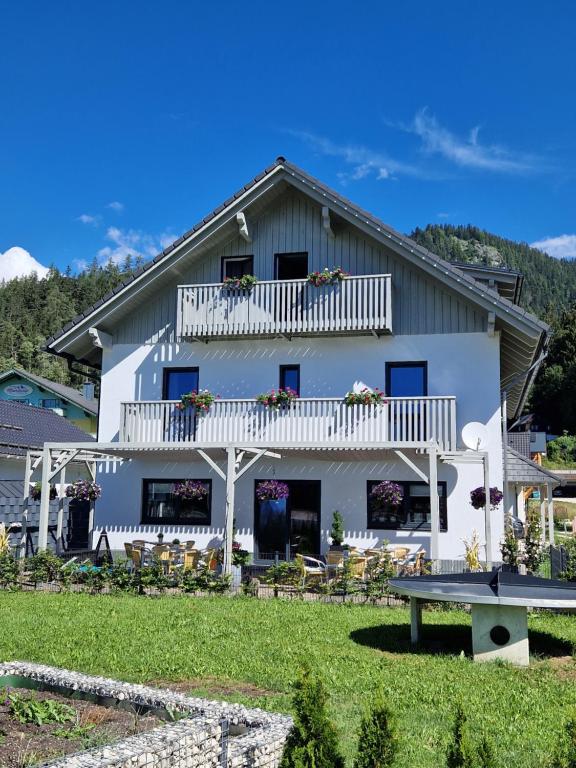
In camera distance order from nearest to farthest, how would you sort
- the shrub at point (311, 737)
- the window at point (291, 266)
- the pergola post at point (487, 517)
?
1. the shrub at point (311, 737)
2. the pergola post at point (487, 517)
3. the window at point (291, 266)

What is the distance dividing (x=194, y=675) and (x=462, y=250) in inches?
7100

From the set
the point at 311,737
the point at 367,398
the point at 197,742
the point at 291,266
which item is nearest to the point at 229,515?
the point at 367,398

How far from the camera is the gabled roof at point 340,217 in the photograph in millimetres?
16438

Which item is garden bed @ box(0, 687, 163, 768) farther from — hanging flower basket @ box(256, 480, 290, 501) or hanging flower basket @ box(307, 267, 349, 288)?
hanging flower basket @ box(307, 267, 349, 288)

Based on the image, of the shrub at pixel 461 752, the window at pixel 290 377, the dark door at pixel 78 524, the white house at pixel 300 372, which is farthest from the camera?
the dark door at pixel 78 524

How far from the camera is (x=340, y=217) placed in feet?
59.6

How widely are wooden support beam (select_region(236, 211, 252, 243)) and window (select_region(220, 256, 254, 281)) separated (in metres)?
0.51

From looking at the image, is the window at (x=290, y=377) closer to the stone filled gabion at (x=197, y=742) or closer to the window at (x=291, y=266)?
the window at (x=291, y=266)

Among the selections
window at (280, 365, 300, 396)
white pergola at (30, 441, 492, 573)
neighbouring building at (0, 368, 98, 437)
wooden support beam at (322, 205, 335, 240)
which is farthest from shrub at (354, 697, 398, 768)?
neighbouring building at (0, 368, 98, 437)

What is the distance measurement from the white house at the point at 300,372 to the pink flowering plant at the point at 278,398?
0.20 m

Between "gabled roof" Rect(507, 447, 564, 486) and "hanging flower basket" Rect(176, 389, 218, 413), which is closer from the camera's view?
"hanging flower basket" Rect(176, 389, 218, 413)

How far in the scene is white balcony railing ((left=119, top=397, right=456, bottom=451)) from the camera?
16391 millimetres

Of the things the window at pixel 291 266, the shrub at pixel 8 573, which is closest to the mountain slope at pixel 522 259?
the window at pixel 291 266

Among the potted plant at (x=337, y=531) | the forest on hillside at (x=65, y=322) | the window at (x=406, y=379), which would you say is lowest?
the potted plant at (x=337, y=531)
